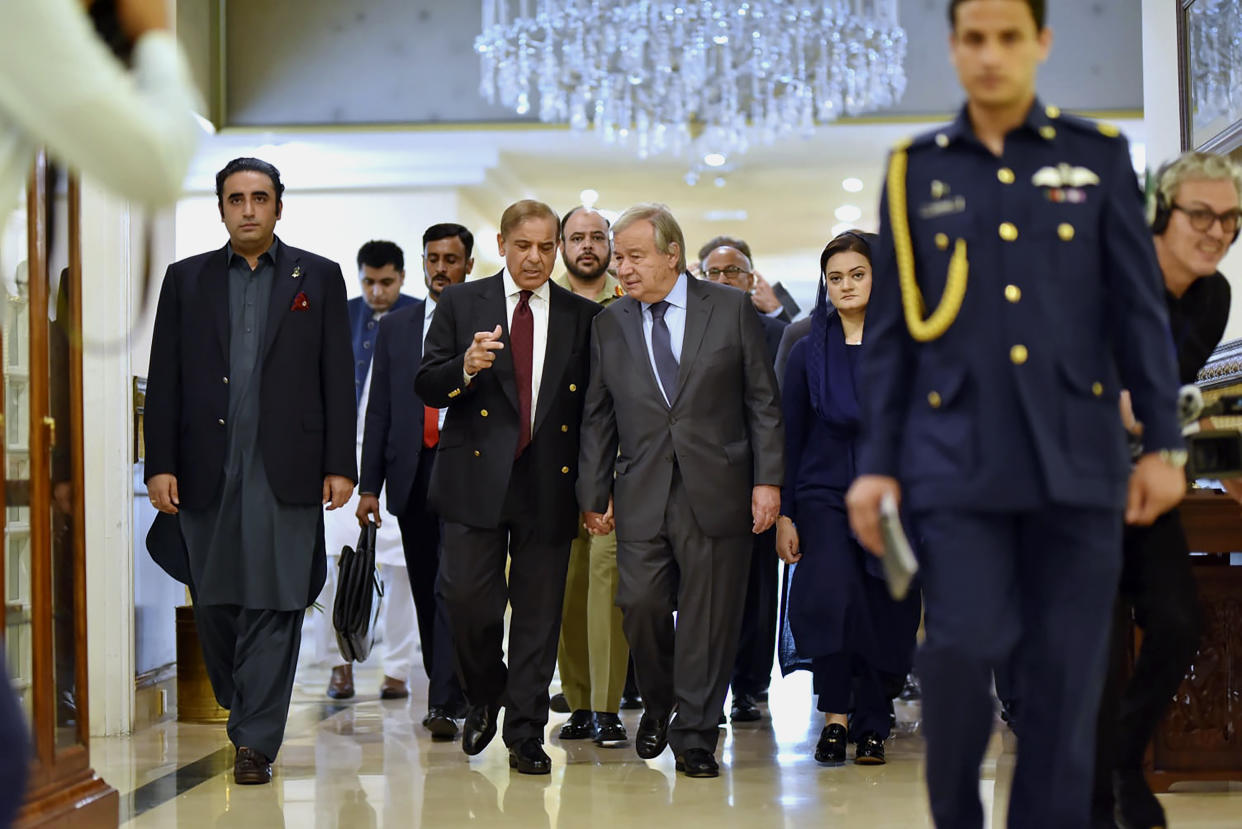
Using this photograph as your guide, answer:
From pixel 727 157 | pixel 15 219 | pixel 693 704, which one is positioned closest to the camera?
pixel 15 219

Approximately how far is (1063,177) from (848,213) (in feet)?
48.9

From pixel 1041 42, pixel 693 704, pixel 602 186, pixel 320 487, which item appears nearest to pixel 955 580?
pixel 1041 42

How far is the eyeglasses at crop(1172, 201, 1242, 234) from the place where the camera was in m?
3.42

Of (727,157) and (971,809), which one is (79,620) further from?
(727,157)

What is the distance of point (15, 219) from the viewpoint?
364 cm

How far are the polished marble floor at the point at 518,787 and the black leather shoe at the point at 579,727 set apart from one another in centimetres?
14

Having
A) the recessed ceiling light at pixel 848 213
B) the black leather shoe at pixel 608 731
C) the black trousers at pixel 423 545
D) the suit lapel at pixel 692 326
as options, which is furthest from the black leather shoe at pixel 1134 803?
the recessed ceiling light at pixel 848 213

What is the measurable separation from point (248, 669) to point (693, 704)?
4.35ft

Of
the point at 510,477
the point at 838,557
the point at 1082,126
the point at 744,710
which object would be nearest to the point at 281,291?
the point at 510,477

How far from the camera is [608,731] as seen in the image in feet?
17.1

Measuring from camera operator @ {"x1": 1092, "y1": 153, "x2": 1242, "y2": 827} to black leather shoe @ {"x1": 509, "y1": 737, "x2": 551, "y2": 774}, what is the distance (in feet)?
5.96

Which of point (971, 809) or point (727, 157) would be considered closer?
point (971, 809)

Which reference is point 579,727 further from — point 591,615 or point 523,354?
point 523,354

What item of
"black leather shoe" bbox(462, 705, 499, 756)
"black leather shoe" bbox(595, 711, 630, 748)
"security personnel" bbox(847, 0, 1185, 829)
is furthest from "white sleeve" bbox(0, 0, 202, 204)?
→ "black leather shoe" bbox(595, 711, 630, 748)
